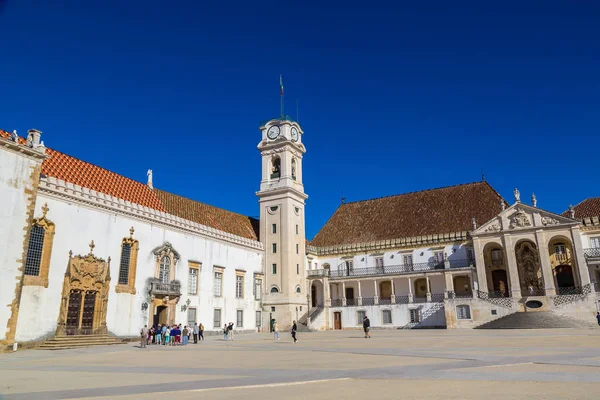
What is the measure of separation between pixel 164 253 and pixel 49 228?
9068 mm

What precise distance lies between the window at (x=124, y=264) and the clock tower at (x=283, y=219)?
16.0 meters

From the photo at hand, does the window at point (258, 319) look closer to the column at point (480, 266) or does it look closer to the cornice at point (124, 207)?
the cornice at point (124, 207)

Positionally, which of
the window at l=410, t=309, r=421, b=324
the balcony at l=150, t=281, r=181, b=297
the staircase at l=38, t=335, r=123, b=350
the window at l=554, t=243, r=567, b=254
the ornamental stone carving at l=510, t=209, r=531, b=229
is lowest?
the staircase at l=38, t=335, r=123, b=350

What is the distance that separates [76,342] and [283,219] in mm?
22719

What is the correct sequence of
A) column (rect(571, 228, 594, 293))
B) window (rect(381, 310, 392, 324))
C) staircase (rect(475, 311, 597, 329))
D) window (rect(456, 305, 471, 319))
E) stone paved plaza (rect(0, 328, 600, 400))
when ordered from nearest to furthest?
1. stone paved plaza (rect(0, 328, 600, 400))
2. staircase (rect(475, 311, 597, 329))
3. column (rect(571, 228, 594, 293))
4. window (rect(456, 305, 471, 319))
5. window (rect(381, 310, 392, 324))

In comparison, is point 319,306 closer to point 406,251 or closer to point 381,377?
point 406,251

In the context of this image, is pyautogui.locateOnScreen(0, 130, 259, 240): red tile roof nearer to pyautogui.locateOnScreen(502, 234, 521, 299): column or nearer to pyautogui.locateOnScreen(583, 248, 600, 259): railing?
pyautogui.locateOnScreen(502, 234, 521, 299): column

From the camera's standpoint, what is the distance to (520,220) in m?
39.9

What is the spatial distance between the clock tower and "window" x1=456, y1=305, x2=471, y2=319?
14.4 m

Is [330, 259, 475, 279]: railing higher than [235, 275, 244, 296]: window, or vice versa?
[330, 259, 475, 279]: railing

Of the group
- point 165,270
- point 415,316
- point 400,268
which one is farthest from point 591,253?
point 165,270

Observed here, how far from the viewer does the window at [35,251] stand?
2388cm

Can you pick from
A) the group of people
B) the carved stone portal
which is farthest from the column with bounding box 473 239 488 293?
the carved stone portal

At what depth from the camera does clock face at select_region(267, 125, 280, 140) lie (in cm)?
4691
